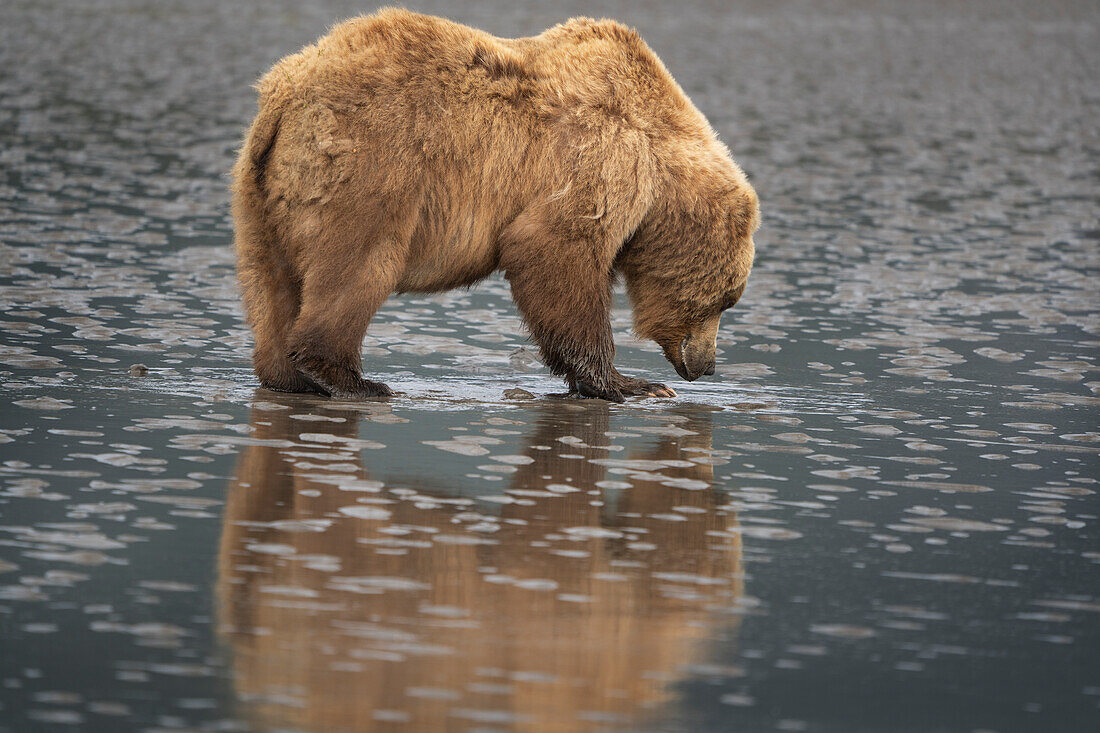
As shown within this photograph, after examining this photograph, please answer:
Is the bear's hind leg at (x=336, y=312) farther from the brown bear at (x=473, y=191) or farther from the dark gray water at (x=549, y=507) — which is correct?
the dark gray water at (x=549, y=507)

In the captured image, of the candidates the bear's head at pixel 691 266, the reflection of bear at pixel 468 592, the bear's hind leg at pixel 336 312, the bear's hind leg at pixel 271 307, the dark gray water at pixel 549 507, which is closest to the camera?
the reflection of bear at pixel 468 592

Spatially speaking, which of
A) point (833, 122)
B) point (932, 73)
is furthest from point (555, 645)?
A: point (932, 73)

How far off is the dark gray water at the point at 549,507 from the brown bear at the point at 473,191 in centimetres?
45

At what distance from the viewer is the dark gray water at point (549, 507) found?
15.0 ft

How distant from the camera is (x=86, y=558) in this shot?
5.46 meters

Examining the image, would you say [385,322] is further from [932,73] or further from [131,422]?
[932,73]

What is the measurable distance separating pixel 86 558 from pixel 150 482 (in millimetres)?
974

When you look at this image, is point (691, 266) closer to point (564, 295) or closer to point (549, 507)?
point (564, 295)

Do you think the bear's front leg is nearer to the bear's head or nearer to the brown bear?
the brown bear

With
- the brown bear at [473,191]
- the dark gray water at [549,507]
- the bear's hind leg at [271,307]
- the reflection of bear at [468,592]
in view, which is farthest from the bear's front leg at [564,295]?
the reflection of bear at [468,592]

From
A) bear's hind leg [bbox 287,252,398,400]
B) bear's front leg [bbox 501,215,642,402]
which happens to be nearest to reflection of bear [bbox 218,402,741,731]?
bear's hind leg [bbox 287,252,398,400]

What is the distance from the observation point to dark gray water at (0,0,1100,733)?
15.0ft

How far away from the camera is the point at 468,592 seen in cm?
526

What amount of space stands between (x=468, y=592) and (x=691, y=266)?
3666 mm
